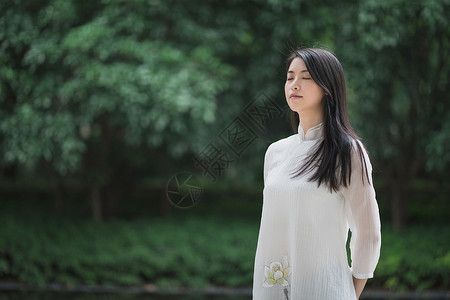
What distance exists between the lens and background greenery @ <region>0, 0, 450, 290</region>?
213 inches

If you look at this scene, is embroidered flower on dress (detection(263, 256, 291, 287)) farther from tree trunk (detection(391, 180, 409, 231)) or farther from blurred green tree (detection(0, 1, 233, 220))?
tree trunk (detection(391, 180, 409, 231))

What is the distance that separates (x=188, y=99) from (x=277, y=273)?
367 cm

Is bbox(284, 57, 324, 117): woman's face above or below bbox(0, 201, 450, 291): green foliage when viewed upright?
above

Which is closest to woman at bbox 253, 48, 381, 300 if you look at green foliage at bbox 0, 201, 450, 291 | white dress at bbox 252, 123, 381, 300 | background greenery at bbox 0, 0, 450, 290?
white dress at bbox 252, 123, 381, 300

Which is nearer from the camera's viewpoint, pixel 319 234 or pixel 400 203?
pixel 319 234

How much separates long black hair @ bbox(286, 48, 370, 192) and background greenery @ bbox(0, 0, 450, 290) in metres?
3.07

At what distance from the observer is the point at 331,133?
165cm

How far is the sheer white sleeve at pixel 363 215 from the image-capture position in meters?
1.59

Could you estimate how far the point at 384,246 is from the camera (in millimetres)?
6227

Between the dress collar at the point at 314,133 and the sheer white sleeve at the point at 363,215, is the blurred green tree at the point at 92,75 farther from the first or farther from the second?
the sheer white sleeve at the point at 363,215

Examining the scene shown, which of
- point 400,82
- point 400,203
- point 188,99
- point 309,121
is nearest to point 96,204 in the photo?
point 188,99

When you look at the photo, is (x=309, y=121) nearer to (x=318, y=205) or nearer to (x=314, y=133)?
(x=314, y=133)

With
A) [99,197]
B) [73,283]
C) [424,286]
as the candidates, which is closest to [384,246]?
[424,286]

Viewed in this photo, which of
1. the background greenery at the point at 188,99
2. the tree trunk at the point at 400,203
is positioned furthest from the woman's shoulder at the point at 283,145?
the tree trunk at the point at 400,203
